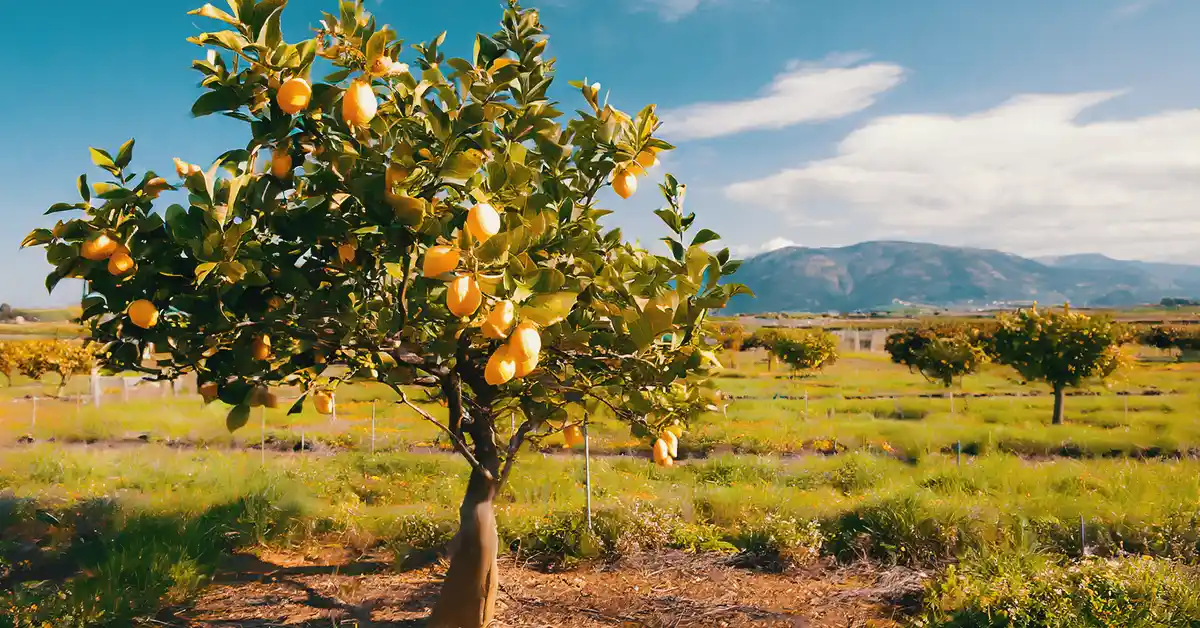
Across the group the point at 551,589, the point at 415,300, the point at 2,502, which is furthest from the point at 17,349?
the point at 415,300

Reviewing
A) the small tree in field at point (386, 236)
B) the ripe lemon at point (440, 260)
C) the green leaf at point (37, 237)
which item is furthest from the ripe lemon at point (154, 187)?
the ripe lemon at point (440, 260)

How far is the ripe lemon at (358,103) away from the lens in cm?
225

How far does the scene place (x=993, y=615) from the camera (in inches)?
181

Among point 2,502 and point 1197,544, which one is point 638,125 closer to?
Result: point 1197,544

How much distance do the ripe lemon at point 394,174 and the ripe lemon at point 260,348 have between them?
47.4 inches

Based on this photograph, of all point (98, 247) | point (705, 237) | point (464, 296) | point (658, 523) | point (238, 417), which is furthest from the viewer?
point (658, 523)

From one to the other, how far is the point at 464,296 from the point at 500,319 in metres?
0.12

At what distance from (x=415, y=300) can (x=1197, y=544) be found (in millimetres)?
7497

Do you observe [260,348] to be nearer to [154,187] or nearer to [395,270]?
[154,187]

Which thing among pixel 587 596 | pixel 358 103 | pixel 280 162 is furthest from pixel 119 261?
pixel 587 596

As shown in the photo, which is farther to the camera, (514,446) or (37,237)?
(514,446)

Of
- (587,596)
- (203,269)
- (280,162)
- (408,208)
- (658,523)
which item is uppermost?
(280,162)

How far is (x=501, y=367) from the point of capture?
198cm

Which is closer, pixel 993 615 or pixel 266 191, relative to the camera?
pixel 266 191
